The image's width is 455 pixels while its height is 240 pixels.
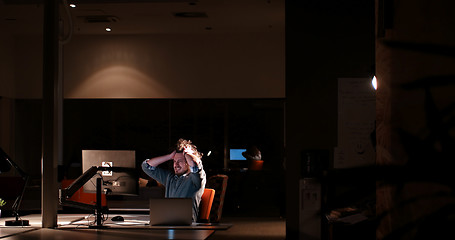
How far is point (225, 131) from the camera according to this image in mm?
11531

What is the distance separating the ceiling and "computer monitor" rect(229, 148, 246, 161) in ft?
7.66

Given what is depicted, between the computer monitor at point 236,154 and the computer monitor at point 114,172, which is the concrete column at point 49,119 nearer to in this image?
the computer monitor at point 114,172

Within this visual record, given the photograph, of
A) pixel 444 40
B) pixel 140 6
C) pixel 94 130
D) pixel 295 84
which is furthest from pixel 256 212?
pixel 444 40

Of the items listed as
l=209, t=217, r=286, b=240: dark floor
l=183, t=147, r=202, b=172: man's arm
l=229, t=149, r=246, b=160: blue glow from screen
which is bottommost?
l=209, t=217, r=286, b=240: dark floor

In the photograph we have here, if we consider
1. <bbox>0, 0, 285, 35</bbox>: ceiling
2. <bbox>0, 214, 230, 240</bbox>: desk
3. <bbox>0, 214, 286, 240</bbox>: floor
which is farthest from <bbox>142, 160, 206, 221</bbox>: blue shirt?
<bbox>0, 0, 285, 35</bbox>: ceiling

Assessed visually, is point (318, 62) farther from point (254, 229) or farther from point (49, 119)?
point (254, 229)

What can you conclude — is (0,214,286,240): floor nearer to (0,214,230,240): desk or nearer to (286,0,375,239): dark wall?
(0,214,230,240): desk

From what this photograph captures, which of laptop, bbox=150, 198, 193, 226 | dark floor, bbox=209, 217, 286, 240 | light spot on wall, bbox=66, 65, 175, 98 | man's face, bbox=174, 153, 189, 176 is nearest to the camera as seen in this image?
laptop, bbox=150, 198, 193, 226

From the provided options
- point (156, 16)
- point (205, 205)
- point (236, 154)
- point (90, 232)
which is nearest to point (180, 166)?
point (205, 205)

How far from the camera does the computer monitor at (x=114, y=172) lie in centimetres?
532

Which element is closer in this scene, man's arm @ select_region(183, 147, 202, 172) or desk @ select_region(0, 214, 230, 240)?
desk @ select_region(0, 214, 230, 240)

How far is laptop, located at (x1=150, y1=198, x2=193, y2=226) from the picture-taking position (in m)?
4.98

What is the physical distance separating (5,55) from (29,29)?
85 cm

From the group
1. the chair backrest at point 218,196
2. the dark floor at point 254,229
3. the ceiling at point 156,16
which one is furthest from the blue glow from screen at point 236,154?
the chair backrest at point 218,196
